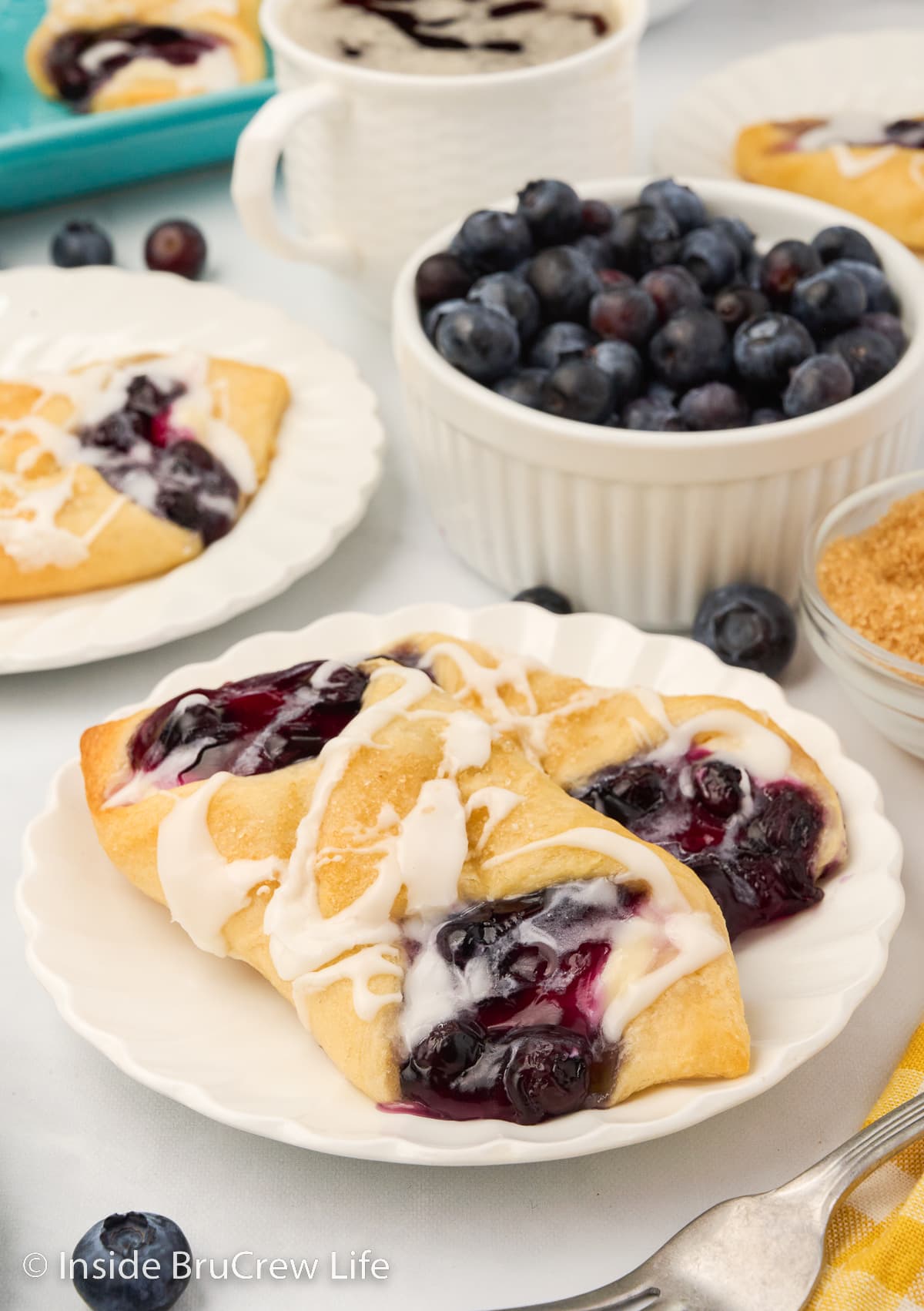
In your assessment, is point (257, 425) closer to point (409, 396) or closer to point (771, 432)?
point (409, 396)

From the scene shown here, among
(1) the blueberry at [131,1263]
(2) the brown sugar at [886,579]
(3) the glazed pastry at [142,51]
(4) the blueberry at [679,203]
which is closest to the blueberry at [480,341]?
(4) the blueberry at [679,203]

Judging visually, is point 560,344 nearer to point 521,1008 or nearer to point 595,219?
point 595,219

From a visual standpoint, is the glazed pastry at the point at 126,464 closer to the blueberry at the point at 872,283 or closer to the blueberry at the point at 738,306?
the blueberry at the point at 738,306

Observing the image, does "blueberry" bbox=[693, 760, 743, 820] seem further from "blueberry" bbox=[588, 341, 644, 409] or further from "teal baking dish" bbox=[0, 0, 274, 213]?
"teal baking dish" bbox=[0, 0, 274, 213]

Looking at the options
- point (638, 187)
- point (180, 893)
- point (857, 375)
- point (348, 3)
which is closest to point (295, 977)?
point (180, 893)

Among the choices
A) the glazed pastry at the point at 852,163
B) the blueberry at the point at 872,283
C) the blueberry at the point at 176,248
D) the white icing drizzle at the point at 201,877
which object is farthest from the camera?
the blueberry at the point at 176,248
